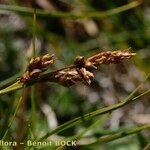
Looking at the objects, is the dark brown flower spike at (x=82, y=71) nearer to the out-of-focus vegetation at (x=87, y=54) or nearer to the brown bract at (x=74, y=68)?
the brown bract at (x=74, y=68)

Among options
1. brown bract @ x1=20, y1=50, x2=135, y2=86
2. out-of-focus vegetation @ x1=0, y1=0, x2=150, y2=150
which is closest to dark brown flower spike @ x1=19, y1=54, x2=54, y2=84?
brown bract @ x1=20, y1=50, x2=135, y2=86

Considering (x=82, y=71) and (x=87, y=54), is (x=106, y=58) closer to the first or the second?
(x=82, y=71)

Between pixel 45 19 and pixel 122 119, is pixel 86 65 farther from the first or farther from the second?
pixel 45 19

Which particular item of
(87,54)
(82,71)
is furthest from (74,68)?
(87,54)

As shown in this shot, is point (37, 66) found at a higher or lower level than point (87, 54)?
lower

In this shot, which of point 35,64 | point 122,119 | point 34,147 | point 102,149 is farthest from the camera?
point 122,119

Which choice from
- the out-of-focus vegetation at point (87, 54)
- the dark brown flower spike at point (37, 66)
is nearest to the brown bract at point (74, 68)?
the dark brown flower spike at point (37, 66)

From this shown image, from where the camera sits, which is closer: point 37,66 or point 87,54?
point 37,66

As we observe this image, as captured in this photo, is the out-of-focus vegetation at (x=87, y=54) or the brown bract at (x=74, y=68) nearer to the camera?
the brown bract at (x=74, y=68)

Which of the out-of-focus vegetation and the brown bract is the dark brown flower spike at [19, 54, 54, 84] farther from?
the out-of-focus vegetation

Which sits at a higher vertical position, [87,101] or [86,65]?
[87,101]

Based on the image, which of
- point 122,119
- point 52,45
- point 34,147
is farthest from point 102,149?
point 34,147
